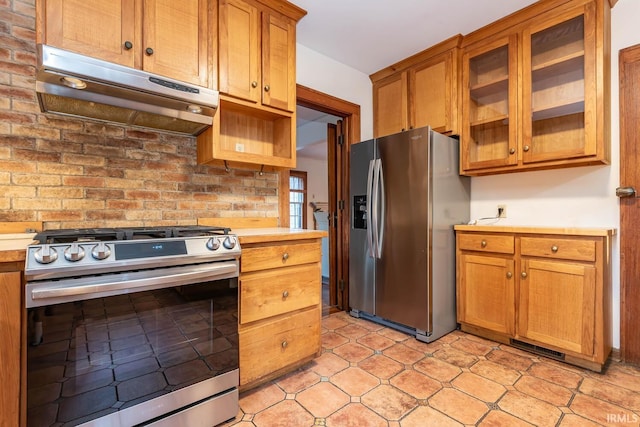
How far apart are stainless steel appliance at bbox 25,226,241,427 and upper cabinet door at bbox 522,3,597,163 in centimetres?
227

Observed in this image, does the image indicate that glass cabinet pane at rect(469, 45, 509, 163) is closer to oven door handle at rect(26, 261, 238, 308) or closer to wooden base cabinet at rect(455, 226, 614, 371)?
wooden base cabinet at rect(455, 226, 614, 371)

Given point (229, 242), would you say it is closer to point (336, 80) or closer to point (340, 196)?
point (340, 196)

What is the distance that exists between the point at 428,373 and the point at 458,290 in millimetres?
855

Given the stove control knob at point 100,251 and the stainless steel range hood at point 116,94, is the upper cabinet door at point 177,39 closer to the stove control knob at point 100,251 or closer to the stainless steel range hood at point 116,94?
the stainless steel range hood at point 116,94

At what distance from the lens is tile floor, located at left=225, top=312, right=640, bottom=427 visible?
146 centimetres

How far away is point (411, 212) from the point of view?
2408 millimetres

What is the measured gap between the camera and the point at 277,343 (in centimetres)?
175

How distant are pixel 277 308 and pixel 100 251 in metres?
0.94

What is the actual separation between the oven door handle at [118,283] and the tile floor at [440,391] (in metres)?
0.74

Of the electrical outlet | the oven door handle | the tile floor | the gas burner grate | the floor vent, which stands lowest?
the tile floor

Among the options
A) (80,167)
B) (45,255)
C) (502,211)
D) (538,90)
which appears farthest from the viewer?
(502,211)

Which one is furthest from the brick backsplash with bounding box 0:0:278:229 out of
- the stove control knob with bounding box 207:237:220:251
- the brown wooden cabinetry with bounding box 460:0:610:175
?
the brown wooden cabinetry with bounding box 460:0:610:175

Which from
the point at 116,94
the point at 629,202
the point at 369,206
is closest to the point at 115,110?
the point at 116,94

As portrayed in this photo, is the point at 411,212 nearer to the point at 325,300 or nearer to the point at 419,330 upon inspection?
the point at 419,330
